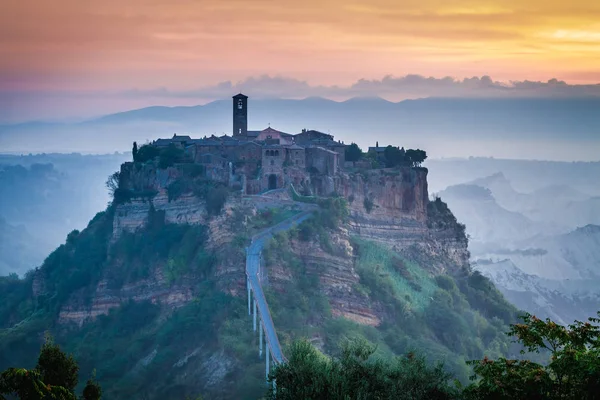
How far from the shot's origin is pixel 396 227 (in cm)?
7375

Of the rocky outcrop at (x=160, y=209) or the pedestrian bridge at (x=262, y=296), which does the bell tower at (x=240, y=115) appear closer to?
the rocky outcrop at (x=160, y=209)

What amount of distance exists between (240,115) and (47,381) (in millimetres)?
42089

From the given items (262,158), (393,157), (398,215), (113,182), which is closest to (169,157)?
(262,158)

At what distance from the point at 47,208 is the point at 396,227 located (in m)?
124

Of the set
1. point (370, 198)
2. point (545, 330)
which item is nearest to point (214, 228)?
point (370, 198)

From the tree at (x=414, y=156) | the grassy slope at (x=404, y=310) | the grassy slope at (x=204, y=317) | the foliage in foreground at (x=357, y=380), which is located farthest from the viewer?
the tree at (x=414, y=156)

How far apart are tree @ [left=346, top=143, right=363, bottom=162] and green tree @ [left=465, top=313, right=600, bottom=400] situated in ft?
134

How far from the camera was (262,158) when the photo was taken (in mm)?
68688

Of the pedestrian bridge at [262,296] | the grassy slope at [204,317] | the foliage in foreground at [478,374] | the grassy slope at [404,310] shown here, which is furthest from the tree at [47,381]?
the grassy slope at [404,310]

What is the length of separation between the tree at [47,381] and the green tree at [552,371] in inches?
438

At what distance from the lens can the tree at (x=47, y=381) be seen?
31281 millimetres

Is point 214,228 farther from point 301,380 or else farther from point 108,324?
point 301,380

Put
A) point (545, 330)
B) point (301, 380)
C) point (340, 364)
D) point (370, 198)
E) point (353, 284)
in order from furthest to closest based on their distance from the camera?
point (370, 198)
point (353, 284)
point (340, 364)
point (301, 380)
point (545, 330)

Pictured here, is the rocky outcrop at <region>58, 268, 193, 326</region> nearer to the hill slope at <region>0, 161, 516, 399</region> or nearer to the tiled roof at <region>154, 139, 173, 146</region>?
the hill slope at <region>0, 161, 516, 399</region>
